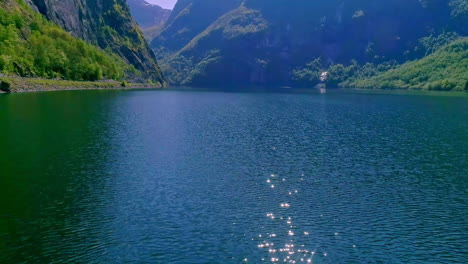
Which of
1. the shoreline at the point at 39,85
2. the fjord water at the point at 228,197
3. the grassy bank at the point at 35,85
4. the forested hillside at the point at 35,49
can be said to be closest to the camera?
the fjord water at the point at 228,197

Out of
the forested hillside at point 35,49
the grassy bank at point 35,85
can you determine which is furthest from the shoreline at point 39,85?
the forested hillside at point 35,49

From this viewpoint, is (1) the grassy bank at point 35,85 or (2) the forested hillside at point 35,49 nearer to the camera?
(1) the grassy bank at point 35,85

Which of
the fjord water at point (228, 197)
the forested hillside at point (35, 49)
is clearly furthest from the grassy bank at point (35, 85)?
the fjord water at point (228, 197)

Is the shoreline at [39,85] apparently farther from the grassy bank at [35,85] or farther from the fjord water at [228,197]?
the fjord water at [228,197]

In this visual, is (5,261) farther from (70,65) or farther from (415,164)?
(70,65)

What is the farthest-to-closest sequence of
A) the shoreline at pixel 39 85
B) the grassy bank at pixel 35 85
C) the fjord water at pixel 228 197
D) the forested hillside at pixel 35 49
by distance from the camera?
1. the forested hillside at pixel 35 49
2. the shoreline at pixel 39 85
3. the grassy bank at pixel 35 85
4. the fjord water at pixel 228 197

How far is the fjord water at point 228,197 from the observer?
25.3m

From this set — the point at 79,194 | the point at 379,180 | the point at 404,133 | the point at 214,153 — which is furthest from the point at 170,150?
the point at 404,133

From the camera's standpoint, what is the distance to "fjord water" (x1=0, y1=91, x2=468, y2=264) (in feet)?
83.1

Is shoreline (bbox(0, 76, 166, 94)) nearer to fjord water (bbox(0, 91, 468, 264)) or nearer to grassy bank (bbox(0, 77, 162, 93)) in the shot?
grassy bank (bbox(0, 77, 162, 93))

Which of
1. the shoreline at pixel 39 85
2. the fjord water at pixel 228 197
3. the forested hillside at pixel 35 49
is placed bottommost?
the fjord water at pixel 228 197

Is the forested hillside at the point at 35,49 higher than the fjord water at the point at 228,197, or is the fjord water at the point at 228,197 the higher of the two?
the forested hillside at the point at 35,49

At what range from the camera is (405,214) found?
31766 millimetres

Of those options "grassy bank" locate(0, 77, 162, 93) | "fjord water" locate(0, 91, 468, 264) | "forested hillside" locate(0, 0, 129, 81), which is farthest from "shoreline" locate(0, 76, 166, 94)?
"fjord water" locate(0, 91, 468, 264)
